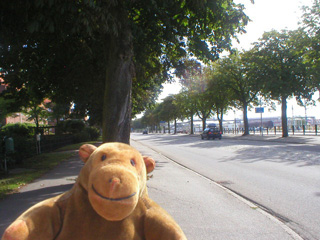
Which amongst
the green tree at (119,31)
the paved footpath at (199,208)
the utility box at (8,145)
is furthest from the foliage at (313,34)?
the utility box at (8,145)

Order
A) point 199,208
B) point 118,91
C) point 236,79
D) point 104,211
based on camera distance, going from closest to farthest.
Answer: point 104,211 < point 199,208 < point 118,91 < point 236,79

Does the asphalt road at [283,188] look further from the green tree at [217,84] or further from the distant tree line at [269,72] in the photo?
the green tree at [217,84]

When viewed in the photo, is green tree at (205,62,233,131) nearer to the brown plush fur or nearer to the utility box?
the utility box

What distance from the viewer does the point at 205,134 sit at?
35.0 meters

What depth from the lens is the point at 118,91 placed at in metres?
6.54

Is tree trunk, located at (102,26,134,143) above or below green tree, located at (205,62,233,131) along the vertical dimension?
below

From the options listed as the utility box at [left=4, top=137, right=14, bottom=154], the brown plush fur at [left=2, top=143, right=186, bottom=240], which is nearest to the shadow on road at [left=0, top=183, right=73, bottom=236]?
the brown plush fur at [left=2, top=143, right=186, bottom=240]

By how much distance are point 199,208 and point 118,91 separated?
10.8 ft

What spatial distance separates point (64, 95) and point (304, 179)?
11.0 metres

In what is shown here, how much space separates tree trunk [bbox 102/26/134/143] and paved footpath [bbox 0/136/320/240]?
1676 mm

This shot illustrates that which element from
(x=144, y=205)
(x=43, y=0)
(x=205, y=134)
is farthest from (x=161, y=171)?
(x=205, y=134)

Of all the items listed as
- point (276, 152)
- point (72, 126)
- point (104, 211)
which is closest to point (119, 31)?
point (104, 211)

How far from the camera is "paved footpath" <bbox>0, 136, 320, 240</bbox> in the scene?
395cm

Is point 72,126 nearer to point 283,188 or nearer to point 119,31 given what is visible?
point 119,31
